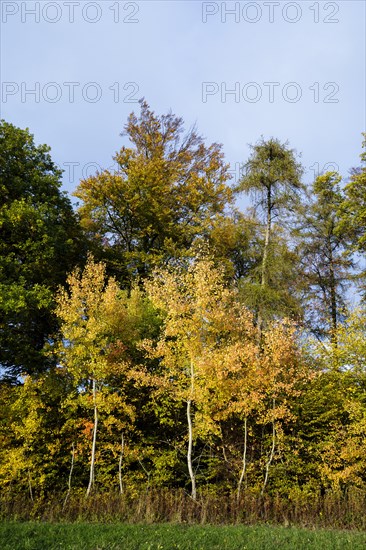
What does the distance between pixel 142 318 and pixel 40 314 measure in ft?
14.3

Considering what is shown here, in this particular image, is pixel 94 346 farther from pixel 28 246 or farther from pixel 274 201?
pixel 274 201

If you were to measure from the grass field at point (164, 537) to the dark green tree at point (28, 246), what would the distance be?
7.58 meters

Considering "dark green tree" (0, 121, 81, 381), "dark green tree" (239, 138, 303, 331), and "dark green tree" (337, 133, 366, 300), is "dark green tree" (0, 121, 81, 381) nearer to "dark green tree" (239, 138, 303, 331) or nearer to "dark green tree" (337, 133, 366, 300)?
"dark green tree" (239, 138, 303, 331)

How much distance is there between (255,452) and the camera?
1609cm

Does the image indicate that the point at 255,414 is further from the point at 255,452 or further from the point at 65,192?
the point at 65,192

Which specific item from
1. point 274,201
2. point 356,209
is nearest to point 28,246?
point 274,201

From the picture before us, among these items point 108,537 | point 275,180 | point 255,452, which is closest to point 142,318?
point 255,452

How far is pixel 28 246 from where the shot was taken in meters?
17.8

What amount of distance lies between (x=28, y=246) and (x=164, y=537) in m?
12.2

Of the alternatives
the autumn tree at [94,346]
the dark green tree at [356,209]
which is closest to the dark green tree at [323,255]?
the dark green tree at [356,209]

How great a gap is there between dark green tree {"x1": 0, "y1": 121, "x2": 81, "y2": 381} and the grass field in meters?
7.58

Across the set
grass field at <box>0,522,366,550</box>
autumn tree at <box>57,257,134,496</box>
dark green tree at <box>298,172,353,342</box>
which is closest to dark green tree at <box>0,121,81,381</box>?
autumn tree at <box>57,257,134,496</box>

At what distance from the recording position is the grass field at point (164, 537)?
8031 millimetres

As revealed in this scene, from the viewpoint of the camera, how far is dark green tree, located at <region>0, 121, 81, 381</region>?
16.9 m
